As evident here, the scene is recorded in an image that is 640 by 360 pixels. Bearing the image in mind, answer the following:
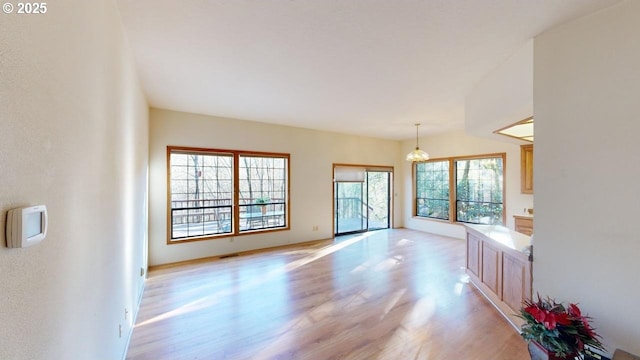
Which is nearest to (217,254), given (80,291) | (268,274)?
(268,274)

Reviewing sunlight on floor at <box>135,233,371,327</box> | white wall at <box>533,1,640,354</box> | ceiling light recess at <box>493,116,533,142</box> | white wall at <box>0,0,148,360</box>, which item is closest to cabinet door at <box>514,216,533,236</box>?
ceiling light recess at <box>493,116,533,142</box>

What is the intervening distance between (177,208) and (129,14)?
358 cm

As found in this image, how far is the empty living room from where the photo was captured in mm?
965

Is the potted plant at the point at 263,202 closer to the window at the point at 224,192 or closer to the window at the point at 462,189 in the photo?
the window at the point at 224,192

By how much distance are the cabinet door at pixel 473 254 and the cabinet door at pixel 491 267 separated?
0.62 feet

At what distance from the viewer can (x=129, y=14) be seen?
209 cm

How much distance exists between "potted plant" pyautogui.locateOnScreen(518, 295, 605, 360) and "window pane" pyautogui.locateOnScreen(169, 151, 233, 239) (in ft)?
16.2

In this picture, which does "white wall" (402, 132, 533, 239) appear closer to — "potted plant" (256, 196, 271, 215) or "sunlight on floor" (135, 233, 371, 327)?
"sunlight on floor" (135, 233, 371, 327)

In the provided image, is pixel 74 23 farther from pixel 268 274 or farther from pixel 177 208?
pixel 177 208

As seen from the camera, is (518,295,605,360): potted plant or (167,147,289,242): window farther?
(167,147,289,242): window

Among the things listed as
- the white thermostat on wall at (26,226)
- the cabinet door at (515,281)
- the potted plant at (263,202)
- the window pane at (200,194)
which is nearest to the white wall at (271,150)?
the window pane at (200,194)

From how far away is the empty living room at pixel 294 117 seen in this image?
0.97 metres

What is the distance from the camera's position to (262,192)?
5934 millimetres

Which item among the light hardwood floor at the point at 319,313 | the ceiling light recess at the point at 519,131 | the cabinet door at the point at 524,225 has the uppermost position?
the ceiling light recess at the point at 519,131
